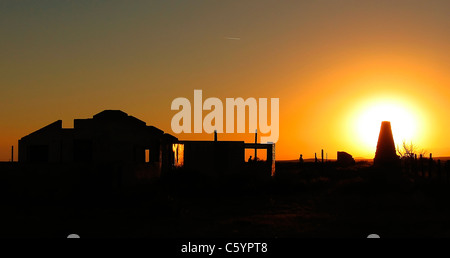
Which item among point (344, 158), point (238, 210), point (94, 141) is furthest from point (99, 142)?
point (344, 158)

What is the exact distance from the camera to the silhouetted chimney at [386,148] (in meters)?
29.7

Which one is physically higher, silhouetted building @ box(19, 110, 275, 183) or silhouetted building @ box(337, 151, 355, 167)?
silhouetted building @ box(19, 110, 275, 183)

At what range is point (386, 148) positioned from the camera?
3008 cm

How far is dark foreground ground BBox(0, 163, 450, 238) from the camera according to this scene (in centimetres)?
1416

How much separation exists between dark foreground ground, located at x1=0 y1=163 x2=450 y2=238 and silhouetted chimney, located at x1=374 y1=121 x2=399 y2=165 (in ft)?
3.62

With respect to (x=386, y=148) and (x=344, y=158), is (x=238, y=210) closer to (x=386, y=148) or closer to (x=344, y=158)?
(x=386, y=148)

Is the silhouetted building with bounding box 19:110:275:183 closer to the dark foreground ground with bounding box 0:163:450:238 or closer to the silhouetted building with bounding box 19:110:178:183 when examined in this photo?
the silhouetted building with bounding box 19:110:178:183

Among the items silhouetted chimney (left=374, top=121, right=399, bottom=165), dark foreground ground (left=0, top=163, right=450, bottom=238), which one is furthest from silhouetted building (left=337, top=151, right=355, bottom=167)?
dark foreground ground (left=0, top=163, right=450, bottom=238)

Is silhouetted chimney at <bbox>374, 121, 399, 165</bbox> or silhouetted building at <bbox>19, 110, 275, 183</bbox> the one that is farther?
silhouetted building at <bbox>19, 110, 275, 183</bbox>

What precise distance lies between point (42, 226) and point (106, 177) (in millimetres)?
8563

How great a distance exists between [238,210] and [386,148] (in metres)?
14.2

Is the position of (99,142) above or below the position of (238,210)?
above

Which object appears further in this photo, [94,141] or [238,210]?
[94,141]
